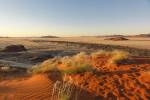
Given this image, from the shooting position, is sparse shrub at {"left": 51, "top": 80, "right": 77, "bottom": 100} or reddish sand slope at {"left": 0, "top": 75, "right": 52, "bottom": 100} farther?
reddish sand slope at {"left": 0, "top": 75, "right": 52, "bottom": 100}

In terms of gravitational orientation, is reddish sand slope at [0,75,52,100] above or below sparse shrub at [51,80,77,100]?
below

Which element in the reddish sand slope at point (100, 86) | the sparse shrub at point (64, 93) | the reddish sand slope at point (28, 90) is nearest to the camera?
the sparse shrub at point (64, 93)

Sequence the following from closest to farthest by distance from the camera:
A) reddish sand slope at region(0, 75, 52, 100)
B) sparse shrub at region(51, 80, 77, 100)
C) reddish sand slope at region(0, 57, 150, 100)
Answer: sparse shrub at region(51, 80, 77, 100) < reddish sand slope at region(0, 57, 150, 100) < reddish sand slope at region(0, 75, 52, 100)

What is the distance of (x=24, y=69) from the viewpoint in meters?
20.6

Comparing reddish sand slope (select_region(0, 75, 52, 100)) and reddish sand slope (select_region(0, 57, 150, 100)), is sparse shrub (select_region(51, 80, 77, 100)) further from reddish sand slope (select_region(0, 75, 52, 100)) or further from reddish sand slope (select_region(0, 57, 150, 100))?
reddish sand slope (select_region(0, 75, 52, 100))

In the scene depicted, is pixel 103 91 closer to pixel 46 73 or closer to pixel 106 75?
pixel 106 75

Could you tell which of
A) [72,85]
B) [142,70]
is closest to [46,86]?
[72,85]

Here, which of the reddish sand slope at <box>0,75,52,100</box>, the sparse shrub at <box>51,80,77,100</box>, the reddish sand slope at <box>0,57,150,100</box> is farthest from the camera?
the reddish sand slope at <box>0,75,52,100</box>

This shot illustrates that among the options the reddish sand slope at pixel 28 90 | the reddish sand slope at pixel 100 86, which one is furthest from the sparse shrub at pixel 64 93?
the reddish sand slope at pixel 28 90

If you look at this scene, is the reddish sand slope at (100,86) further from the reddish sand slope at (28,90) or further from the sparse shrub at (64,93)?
the sparse shrub at (64,93)

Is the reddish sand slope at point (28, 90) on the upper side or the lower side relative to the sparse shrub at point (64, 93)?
lower

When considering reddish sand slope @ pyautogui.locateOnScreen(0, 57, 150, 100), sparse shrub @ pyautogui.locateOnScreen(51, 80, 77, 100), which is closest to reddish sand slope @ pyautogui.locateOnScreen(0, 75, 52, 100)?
reddish sand slope @ pyautogui.locateOnScreen(0, 57, 150, 100)

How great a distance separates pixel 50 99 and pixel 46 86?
1727mm

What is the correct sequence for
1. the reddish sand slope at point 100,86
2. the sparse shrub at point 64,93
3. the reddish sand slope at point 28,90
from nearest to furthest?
the sparse shrub at point 64,93, the reddish sand slope at point 100,86, the reddish sand slope at point 28,90
